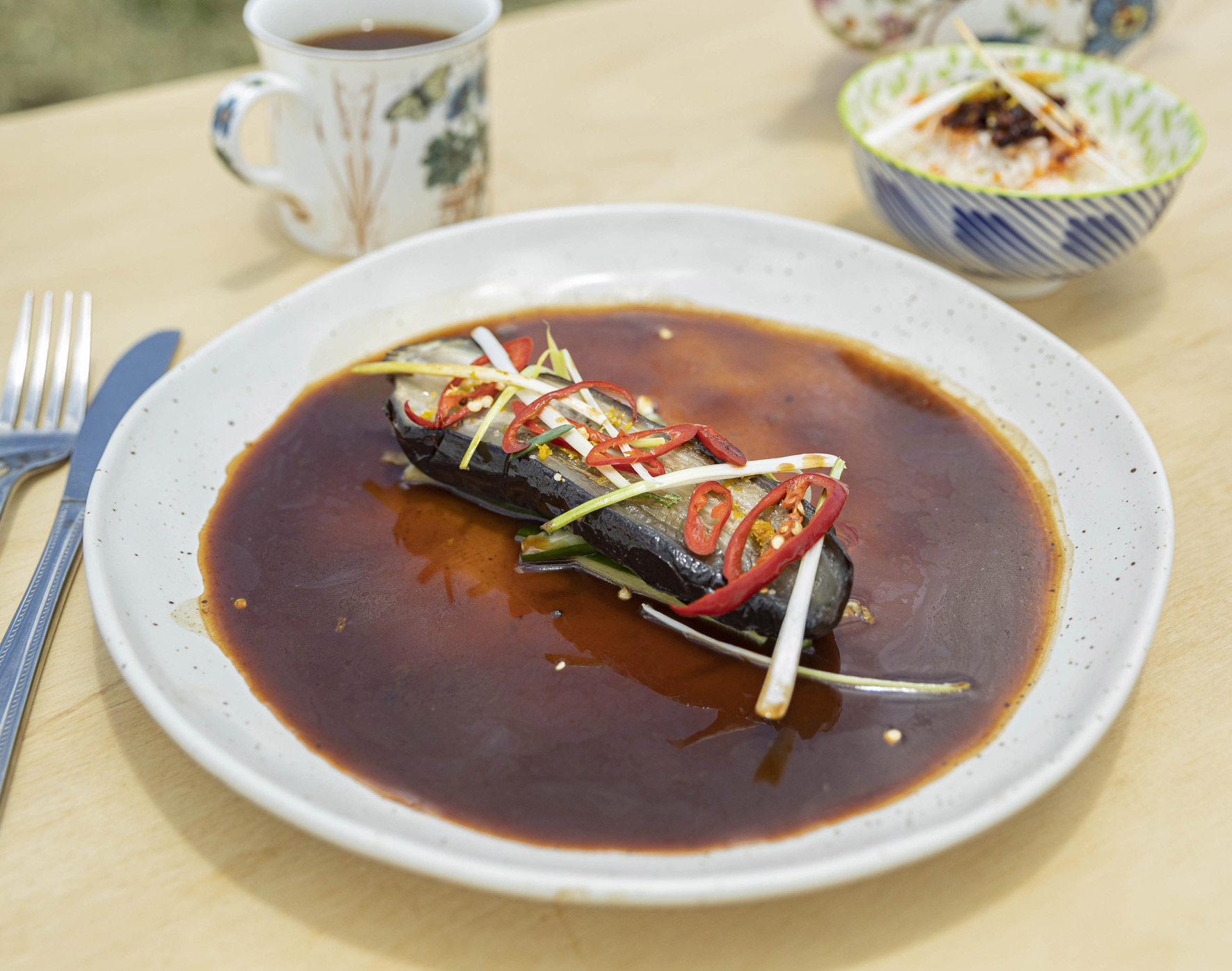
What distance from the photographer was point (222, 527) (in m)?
1.69

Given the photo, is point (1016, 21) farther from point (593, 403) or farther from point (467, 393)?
point (467, 393)

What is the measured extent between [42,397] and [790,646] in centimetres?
169

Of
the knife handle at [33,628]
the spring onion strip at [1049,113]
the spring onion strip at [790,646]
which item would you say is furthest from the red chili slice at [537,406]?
the spring onion strip at [1049,113]

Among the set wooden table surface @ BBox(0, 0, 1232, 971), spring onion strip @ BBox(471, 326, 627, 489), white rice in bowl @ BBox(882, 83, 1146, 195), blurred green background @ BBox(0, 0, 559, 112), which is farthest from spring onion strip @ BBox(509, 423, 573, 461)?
blurred green background @ BBox(0, 0, 559, 112)

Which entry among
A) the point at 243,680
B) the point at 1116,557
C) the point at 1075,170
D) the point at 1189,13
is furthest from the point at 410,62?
the point at 1189,13

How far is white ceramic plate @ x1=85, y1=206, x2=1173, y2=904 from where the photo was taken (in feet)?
3.76

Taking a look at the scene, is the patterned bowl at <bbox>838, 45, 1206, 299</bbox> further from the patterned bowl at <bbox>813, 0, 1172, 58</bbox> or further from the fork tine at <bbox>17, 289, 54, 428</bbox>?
the fork tine at <bbox>17, 289, 54, 428</bbox>

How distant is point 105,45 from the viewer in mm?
5867

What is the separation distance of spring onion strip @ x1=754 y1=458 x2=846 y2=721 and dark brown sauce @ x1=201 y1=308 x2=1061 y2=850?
0.04 m

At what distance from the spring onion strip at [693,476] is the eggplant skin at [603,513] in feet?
0.08

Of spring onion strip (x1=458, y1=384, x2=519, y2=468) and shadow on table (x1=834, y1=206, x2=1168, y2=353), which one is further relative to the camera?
shadow on table (x1=834, y1=206, x2=1168, y2=353)

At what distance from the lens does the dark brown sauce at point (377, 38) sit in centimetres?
241

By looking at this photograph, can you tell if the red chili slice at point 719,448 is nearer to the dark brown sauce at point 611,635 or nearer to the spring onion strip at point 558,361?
the dark brown sauce at point 611,635

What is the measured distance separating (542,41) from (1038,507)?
280cm
